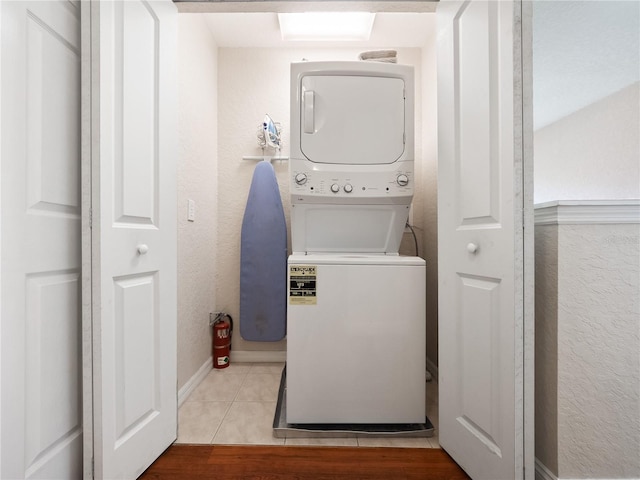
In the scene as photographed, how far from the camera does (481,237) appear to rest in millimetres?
1089

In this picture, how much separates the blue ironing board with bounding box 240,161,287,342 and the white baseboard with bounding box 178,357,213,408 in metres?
0.31

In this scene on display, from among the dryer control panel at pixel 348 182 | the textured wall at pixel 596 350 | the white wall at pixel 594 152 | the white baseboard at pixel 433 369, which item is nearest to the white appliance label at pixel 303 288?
the dryer control panel at pixel 348 182

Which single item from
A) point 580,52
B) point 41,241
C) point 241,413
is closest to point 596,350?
point 580,52

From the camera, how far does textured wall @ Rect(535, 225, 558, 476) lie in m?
0.99

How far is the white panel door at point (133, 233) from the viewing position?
39.0 inches

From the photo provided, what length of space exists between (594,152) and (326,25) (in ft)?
5.85

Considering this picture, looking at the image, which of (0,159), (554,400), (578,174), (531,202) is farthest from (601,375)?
(0,159)

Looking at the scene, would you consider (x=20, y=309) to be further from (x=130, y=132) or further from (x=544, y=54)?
(x=544, y=54)

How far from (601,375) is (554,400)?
0.17 meters

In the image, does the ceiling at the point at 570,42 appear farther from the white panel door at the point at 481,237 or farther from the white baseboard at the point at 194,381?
the white baseboard at the point at 194,381

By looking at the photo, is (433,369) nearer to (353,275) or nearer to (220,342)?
(353,275)

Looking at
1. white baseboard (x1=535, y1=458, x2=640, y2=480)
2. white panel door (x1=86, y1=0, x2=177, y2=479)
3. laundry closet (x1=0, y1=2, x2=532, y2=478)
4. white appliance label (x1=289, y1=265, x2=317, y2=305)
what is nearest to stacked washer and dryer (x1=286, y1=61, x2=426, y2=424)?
white appliance label (x1=289, y1=265, x2=317, y2=305)

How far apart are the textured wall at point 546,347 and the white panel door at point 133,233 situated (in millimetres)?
1442

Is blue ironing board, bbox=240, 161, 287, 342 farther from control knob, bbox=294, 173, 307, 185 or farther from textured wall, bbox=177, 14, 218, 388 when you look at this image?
control knob, bbox=294, 173, 307, 185
